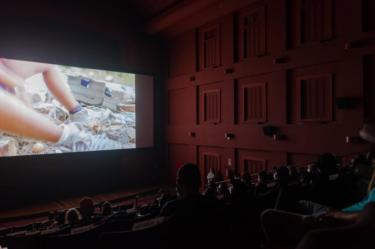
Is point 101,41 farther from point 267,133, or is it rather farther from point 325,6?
point 325,6

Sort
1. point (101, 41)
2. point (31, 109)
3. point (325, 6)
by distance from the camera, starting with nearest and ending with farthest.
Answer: point (325, 6) → point (31, 109) → point (101, 41)

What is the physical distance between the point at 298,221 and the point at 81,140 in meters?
4.78

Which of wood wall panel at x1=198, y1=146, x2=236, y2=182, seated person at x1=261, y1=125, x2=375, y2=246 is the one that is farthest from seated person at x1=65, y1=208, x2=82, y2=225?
wood wall panel at x1=198, y1=146, x2=236, y2=182

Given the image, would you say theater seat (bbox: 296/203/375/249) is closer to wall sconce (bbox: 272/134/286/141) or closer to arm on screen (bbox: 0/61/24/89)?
wall sconce (bbox: 272/134/286/141)

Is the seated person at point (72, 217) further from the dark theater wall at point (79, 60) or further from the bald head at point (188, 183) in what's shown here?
the dark theater wall at point (79, 60)

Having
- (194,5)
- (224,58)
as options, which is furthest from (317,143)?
(194,5)

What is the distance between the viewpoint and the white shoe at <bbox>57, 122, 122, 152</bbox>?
5.59m

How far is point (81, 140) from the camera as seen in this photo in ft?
19.0

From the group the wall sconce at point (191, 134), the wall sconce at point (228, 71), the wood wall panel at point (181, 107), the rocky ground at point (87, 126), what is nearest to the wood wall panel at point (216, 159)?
the wall sconce at point (191, 134)

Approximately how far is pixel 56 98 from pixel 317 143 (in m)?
4.40

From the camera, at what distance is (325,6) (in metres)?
3.91

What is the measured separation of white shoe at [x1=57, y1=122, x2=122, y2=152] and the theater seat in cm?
517

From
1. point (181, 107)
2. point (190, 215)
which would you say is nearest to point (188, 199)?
point (190, 215)

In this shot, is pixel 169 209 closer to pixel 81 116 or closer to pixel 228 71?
pixel 228 71
